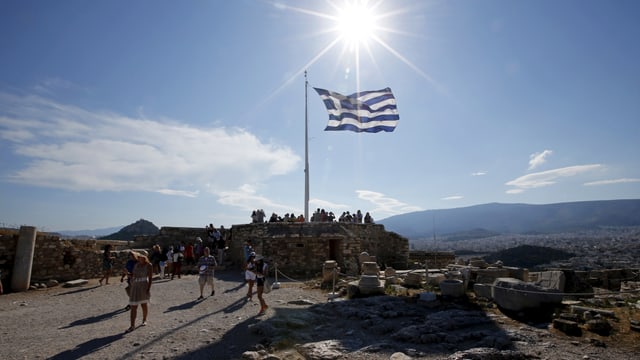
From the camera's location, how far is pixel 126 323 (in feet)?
30.4

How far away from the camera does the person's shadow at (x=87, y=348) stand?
6.78 m

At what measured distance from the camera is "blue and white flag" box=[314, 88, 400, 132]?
2066 centimetres

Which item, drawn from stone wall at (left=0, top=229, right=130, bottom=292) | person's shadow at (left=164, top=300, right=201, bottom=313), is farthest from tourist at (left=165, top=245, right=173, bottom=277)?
person's shadow at (left=164, top=300, right=201, bottom=313)

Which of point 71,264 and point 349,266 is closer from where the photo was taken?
point 71,264

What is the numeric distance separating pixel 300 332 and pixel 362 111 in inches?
581

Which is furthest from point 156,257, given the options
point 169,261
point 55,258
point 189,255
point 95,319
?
point 95,319

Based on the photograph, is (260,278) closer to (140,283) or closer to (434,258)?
(140,283)

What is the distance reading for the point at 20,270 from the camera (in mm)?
15250

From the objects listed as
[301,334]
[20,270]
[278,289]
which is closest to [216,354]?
[301,334]

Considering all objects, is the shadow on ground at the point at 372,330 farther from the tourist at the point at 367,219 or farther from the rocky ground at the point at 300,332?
the tourist at the point at 367,219

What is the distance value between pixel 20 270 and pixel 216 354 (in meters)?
13.3

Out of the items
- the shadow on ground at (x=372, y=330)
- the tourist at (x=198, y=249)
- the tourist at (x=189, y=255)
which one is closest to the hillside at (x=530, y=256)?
the tourist at (x=198, y=249)

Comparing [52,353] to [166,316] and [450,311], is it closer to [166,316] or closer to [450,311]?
[166,316]

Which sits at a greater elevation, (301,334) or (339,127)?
(339,127)
